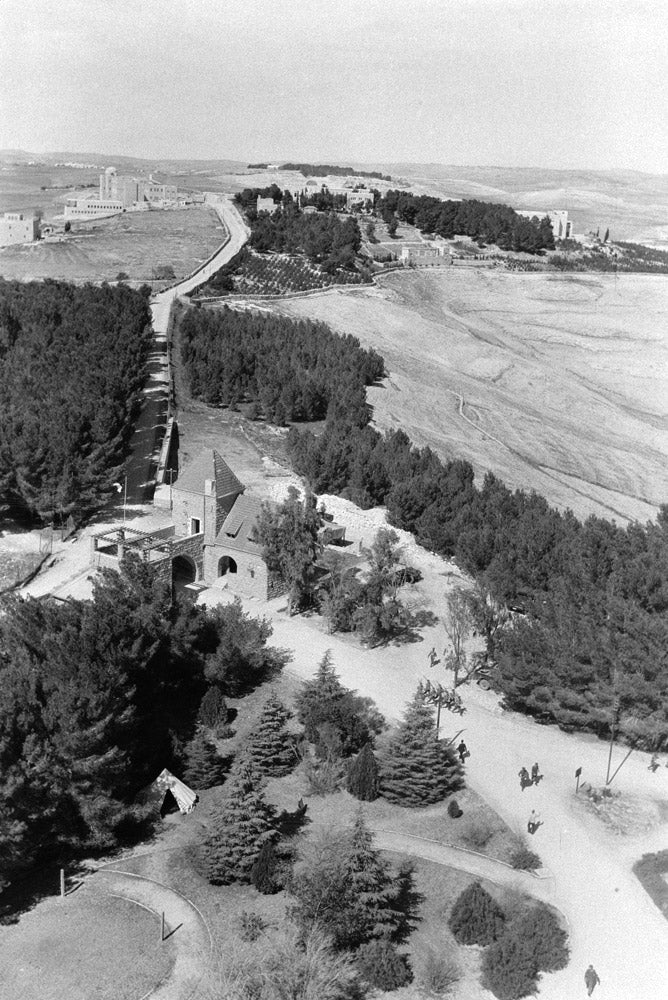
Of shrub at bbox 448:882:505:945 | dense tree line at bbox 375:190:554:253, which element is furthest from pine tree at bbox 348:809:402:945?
dense tree line at bbox 375:190:554:253

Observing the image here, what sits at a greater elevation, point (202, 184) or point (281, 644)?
point (202, 184)

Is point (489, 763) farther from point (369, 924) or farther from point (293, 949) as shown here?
point (293, 949)

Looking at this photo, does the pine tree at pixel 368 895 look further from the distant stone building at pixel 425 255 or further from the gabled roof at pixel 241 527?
the distant stone building at pixel 425 255

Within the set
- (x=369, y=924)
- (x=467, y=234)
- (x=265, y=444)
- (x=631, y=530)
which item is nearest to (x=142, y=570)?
(x=369, y=924)

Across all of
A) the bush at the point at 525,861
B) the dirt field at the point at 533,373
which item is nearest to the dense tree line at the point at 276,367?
the dirt field at the point at 533,373

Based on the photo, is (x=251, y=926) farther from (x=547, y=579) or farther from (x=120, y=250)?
(x=120, y=250)
